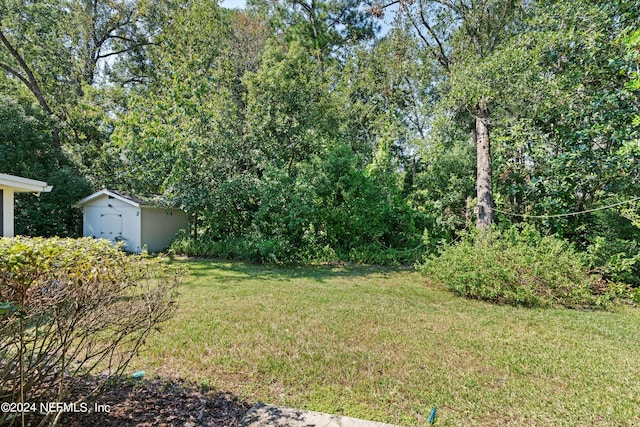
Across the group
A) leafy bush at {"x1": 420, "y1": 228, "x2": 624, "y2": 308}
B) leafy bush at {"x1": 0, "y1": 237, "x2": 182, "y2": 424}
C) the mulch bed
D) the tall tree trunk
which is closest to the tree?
the tall tree trunk

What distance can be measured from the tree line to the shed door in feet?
5.56

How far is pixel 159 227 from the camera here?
1360cm

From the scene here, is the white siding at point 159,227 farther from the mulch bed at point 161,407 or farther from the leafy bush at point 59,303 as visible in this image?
the leafy bush at point 59,303

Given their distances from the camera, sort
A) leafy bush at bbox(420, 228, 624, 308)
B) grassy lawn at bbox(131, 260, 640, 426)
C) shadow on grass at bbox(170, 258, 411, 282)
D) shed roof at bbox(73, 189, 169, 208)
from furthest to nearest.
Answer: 1. shed roof at bbox(73, 189, 169, 208)
2. shadow on grass at bbox(170, 258, 411, 282)
3. leafy bush at bbox(420, 228, 624, 308)
4. grassy lawn at bbox(131, 260, 640, 426)

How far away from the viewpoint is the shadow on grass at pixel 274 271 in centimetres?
841

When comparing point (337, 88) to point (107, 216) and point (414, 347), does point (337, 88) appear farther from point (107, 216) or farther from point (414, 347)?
point (414, 347)

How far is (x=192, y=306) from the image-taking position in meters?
5.62

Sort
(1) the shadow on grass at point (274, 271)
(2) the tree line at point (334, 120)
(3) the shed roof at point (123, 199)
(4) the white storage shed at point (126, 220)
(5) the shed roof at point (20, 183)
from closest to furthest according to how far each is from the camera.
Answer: (5) the shed roof at point (20, 183) < (2) the tree line at point (334, 120) < (1) the shadow on grass at point (274, 271) < (3) the shed roof at point (123, 199) < (4) the white storage shed at point (126, 220)

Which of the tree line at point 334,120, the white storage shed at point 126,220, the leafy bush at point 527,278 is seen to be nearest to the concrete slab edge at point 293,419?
the leafy bush at point 527,278

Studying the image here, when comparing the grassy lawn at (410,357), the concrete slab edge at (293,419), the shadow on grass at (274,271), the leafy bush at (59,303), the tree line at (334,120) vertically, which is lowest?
the shadow on grass at (274,271)

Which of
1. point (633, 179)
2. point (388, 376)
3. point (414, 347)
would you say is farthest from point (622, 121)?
point (388, 376)

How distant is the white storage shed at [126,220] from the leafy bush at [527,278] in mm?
11129

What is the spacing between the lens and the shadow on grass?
8.41 m

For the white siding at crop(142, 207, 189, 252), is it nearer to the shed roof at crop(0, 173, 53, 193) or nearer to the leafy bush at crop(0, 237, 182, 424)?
the shed roof at crop(0, 173, 53, 193)
